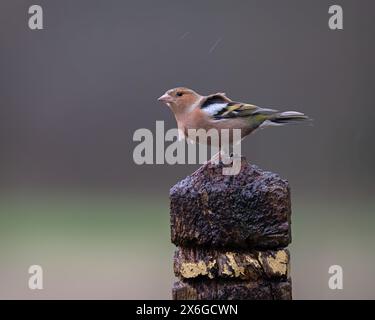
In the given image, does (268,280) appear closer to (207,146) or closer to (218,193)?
(218,193)

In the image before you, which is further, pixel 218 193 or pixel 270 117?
pixel 270 117

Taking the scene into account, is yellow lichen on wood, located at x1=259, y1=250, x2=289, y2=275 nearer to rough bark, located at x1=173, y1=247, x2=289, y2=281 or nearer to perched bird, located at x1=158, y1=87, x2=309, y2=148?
rough bark, located at x1=173, y1=247, x2=289, y2=281

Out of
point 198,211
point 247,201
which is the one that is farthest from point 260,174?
point 198,211

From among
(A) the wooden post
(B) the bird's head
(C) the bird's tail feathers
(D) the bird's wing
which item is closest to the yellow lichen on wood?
→ (A) the wooden post

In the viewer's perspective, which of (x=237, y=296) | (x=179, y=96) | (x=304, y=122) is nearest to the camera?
(x=237, y=296)

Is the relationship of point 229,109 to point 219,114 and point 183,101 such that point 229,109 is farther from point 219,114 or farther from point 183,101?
point 183,101

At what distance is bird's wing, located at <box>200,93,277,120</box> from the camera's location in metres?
2.60

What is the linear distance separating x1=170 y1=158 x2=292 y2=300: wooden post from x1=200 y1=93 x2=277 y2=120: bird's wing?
0.91 m

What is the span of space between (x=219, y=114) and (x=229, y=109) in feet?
0.20

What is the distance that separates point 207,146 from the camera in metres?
2.72

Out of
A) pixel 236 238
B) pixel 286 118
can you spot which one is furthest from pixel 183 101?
pixel 236 238

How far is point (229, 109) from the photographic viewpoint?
2609mm
